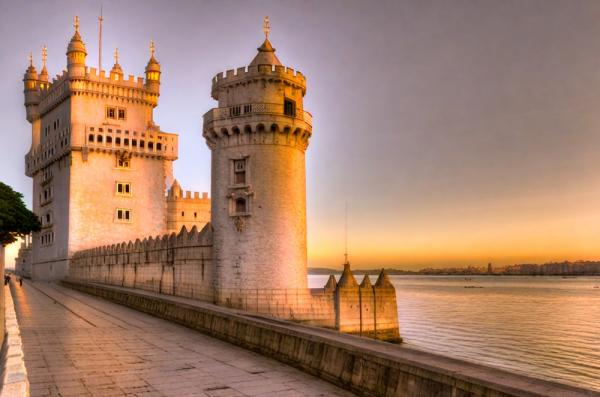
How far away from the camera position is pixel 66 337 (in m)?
18.7

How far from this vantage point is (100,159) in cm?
6681

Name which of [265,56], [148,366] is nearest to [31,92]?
[265,56]

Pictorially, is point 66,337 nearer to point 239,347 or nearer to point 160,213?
point 239,347

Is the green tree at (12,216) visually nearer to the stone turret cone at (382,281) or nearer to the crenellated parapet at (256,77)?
the crenellated parapet at (256,77)

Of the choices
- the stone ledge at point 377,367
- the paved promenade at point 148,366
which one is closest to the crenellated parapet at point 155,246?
the paved promenade at point 148,366

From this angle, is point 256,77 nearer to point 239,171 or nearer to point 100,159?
point 239,171

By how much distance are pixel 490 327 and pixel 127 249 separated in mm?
42159

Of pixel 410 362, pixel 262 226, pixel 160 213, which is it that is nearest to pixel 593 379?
pixel 262 226

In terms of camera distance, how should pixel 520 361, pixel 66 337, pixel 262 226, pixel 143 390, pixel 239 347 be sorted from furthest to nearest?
pixel 520 361 → pixel 262 226 → pixel 66 337 → pixel 239 347 → pixel 143 390

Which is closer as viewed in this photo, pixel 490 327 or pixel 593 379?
pixel 593 379

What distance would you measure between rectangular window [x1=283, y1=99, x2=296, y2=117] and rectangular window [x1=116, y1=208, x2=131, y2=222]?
1617 inches

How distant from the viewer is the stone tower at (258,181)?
31.8 metres

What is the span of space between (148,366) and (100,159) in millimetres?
57515

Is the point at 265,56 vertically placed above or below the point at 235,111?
above
